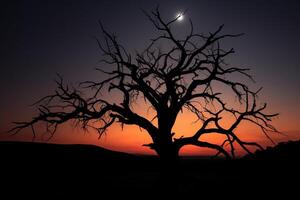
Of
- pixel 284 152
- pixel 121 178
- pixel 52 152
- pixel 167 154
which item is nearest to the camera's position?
pixel 167 154

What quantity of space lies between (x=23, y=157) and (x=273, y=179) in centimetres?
1551

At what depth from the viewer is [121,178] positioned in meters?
20.8

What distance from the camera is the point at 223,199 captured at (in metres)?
13.1

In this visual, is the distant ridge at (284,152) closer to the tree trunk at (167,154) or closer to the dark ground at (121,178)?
the dark ground at (121,178)

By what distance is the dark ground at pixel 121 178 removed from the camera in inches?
530

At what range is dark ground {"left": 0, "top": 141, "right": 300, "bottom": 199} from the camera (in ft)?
44.2

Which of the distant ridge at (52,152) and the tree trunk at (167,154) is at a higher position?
the distant ridge at (52,152)

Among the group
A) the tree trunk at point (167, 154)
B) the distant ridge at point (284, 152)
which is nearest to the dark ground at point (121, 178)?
the distant ridge at point (284, 152)

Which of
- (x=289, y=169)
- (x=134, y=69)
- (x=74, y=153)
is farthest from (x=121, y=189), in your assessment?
(x=74, y=153)

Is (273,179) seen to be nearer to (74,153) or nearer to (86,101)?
(86,101)

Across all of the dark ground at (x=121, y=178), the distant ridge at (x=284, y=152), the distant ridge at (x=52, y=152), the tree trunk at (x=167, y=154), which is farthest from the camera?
the distant ridge at (x=52, y=152)

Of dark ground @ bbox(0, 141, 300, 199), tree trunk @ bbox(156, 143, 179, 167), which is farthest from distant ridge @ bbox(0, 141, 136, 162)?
tree trunk @ bbox(156, 143, 179, 167)

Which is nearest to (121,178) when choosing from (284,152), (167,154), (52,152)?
(52,152)

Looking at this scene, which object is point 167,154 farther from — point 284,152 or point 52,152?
point 52,152
